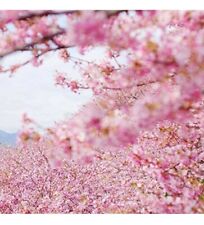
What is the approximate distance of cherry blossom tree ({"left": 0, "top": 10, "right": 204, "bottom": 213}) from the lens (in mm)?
1911

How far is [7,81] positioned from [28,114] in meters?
0.17

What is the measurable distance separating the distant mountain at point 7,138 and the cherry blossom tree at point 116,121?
0.18 ft

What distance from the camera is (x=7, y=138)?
2.57m

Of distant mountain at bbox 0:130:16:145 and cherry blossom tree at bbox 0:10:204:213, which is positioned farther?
distant mountain at bbox 0:130:16:145

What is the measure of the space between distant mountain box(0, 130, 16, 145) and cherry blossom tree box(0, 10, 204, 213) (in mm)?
54

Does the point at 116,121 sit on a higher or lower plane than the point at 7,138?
higher

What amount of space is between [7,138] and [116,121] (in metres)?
0.81

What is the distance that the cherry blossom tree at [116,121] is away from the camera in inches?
75.2

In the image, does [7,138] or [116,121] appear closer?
[116,121]

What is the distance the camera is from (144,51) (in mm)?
1865

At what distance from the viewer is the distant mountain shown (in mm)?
2514
